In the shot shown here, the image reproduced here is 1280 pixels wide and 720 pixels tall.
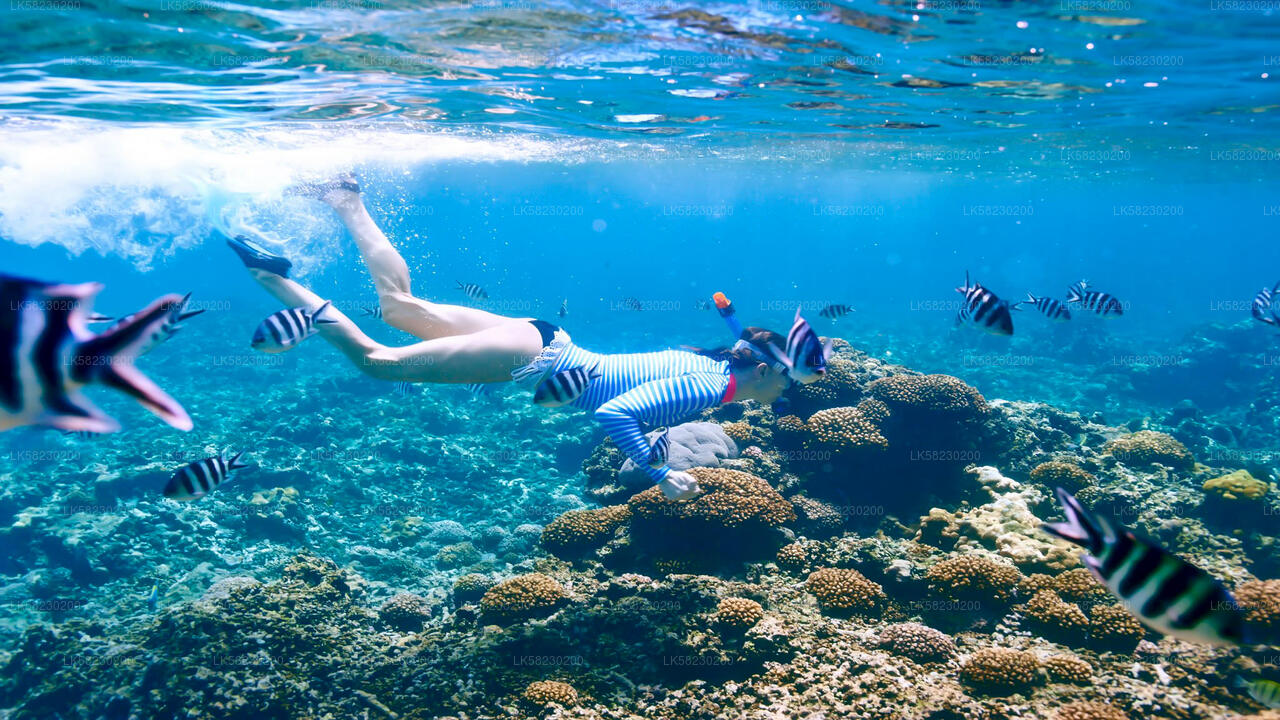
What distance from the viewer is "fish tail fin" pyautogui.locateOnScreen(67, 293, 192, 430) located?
1.29 meters

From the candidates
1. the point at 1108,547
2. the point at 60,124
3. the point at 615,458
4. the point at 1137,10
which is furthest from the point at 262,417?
the point at 1137,10

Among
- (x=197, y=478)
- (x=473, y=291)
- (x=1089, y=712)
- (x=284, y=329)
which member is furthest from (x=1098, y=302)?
(x=473, y=291)

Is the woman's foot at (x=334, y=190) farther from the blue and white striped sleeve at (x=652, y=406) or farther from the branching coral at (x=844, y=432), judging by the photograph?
the branching coral at (x=844, y=432)

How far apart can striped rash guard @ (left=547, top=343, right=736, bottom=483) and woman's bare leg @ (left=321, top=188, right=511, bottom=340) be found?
4.43ft

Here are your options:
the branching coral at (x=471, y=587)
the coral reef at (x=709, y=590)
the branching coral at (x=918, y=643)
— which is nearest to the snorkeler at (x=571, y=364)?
the coral reef at (x=709, y=590)

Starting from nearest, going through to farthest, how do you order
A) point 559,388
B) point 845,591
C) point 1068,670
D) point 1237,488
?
point 559,388 → point 1068,670 → point 845,591 → point 1237,488

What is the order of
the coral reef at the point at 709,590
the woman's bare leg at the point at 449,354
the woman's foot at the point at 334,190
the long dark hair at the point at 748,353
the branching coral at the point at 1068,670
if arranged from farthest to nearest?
the woman's foot at the point at 334,190, the woman's bare leg at the point at 449,354, the long dark hair at the point at 748,353, the coral reef at the point at 709,590, the branching coral at the point at 1068,670

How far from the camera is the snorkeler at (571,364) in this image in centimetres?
510

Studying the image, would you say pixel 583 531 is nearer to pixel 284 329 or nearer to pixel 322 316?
pixel 322 316

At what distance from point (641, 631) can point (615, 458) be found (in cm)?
510

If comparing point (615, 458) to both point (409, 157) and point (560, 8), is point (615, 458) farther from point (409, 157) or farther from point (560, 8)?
point (409, 157)

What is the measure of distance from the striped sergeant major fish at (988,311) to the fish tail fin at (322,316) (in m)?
6.21

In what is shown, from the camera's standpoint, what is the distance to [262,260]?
6.57 m

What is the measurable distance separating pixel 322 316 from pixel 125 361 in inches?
192
